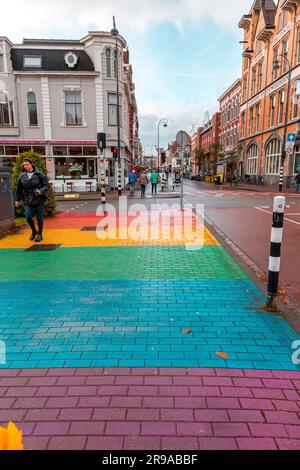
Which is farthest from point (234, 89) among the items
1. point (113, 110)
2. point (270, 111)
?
point (113, 110)

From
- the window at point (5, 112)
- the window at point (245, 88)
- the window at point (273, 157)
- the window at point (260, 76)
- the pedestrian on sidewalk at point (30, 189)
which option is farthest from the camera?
the window at point (245, 88)

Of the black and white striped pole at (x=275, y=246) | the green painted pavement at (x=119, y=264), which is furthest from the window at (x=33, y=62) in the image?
the black and white striped pole at (x=275, y=246)

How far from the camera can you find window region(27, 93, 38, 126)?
95.4ft

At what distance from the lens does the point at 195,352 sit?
129 inches

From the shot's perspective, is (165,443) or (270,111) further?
(270,111)

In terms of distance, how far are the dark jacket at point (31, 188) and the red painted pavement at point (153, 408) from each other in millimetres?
5632

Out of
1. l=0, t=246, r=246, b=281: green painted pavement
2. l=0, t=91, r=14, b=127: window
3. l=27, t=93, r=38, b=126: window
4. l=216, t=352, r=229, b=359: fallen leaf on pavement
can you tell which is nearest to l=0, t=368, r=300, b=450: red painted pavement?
l=216, t=352, r=229, b=359: fallen leaf on pavement

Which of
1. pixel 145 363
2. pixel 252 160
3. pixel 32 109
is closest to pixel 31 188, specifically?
pixel 145 363

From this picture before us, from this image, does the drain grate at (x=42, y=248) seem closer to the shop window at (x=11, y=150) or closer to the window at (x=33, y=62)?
the shop window at (x=11, y=150)

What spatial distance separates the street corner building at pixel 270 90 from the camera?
29.6m

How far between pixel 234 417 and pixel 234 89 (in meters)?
58.4

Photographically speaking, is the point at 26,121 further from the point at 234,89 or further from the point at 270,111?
the point at 234,89

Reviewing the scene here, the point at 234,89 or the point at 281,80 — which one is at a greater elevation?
the point at 234,89
